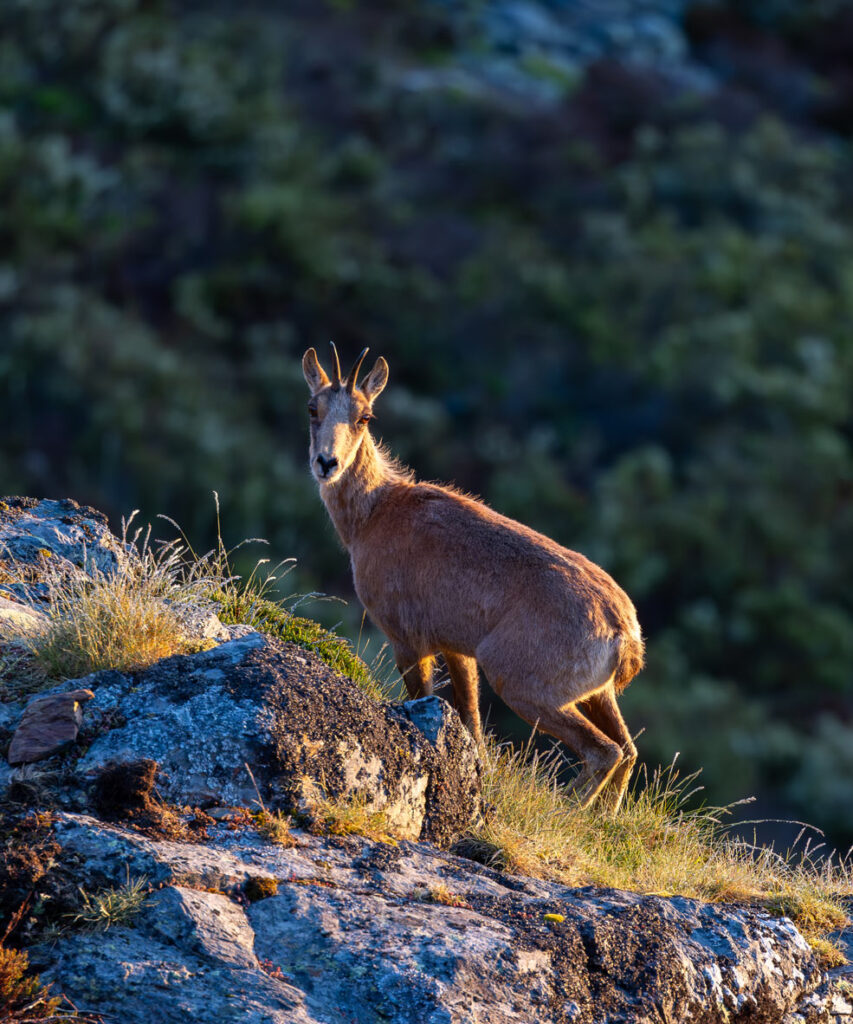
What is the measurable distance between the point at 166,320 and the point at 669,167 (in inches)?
735

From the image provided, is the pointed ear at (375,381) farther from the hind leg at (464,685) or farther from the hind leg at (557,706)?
the hind leg at (557,706)

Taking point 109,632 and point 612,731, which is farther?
point 612,731

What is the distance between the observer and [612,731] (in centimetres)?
837

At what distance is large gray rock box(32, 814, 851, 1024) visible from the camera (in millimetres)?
4270

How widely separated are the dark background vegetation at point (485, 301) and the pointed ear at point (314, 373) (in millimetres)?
13281

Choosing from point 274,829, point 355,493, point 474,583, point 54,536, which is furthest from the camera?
point 355,493

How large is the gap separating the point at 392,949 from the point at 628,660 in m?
3.74

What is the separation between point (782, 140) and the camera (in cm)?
4672

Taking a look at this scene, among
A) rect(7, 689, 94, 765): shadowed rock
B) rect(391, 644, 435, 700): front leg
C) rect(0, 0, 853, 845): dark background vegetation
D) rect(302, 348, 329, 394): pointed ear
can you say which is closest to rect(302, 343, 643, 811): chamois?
rect(391, 644, 435, 700): front leg

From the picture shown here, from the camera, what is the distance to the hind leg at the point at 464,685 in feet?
27.9

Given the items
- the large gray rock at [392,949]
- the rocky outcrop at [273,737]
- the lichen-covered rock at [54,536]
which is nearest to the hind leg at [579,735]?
the rocky outcrop at [273,737]

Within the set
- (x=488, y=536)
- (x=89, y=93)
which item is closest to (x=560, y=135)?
(x=89, y=93)

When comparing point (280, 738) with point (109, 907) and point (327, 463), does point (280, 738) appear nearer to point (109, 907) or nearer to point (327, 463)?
point (109, 907)

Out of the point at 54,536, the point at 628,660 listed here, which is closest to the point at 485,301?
the point at 628,660
